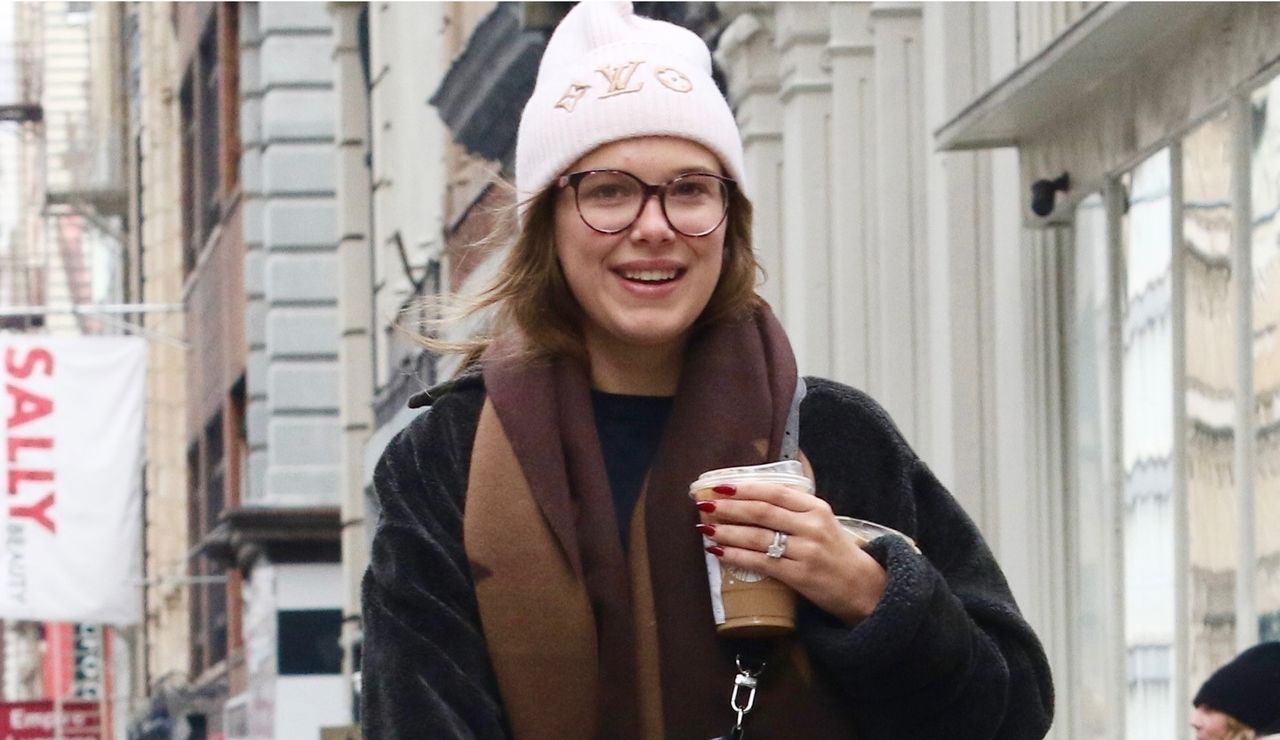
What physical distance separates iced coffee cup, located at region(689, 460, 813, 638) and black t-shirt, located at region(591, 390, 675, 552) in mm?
208

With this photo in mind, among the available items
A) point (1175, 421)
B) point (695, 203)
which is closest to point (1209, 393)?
point (1175, 421)

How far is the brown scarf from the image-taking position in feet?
11.8

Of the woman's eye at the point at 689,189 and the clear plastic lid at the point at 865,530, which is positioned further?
the woman's eye at the point at 689,189

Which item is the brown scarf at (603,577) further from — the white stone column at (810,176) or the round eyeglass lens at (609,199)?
the white stone column at (810,176)

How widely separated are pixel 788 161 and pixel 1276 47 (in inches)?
212

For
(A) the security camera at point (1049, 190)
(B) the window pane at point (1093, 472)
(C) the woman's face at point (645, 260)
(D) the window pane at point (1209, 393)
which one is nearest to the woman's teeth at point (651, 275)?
(C) the woman's face at point (645, 260)

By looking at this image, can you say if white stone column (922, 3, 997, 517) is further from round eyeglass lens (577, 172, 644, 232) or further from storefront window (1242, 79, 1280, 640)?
round eyeglass lens (577, 172, 644, 232)

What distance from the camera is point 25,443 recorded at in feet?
98.7

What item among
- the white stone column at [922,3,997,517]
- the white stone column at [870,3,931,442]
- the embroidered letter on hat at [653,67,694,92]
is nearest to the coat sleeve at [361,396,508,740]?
the embroidered letter on hat at [653,67,694,92]

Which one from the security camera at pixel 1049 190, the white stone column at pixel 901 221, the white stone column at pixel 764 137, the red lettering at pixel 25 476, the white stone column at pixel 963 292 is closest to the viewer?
the security camera at pixel 1049 190

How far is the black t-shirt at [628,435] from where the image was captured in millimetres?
3805

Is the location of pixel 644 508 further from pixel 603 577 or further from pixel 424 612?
pixel 424 612

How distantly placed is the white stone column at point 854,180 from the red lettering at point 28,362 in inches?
711

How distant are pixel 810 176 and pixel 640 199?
972 cm
